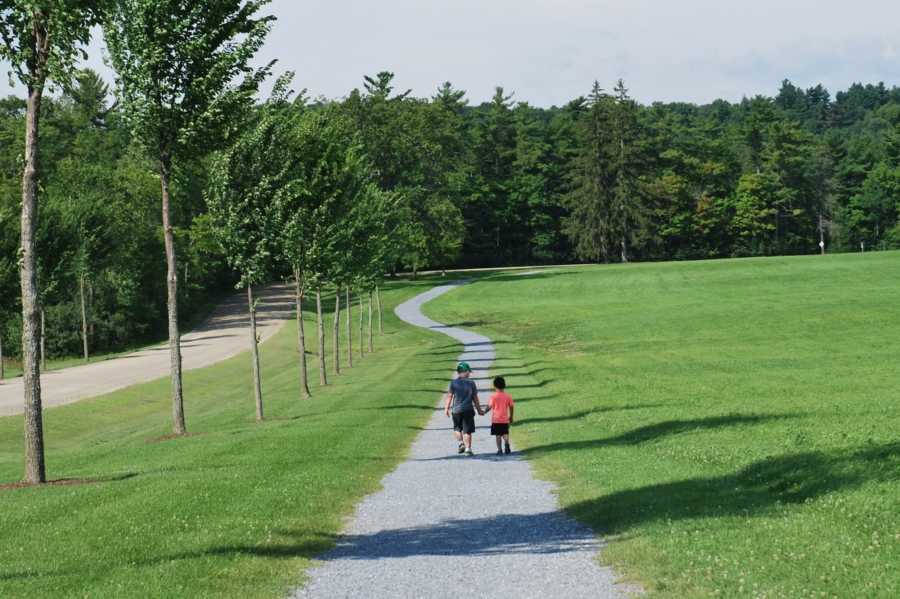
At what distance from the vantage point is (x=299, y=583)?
1049cm

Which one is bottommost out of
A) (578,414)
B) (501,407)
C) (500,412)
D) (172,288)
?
(578,414)

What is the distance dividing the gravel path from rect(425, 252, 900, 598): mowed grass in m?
0.56

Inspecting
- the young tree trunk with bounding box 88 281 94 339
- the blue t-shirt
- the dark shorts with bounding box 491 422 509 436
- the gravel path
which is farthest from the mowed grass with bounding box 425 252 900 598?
the young tree trunk with bounding box 88 281 94 339

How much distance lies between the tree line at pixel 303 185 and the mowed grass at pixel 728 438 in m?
10.6

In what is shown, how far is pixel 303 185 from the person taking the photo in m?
35.7

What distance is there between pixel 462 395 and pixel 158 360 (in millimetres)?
51383

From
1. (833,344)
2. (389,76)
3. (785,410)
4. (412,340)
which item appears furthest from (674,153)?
(785,410)

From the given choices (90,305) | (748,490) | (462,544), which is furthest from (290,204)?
(90,305)

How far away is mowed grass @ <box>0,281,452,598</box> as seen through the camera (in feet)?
34.7

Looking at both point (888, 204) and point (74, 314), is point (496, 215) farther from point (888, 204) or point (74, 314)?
point (74, 314)

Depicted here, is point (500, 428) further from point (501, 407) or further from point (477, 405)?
point (477, 405)

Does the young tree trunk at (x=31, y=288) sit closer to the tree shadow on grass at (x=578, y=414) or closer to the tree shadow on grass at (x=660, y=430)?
the tree shadow on grass at (x=660, y=430)

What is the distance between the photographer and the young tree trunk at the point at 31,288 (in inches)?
740

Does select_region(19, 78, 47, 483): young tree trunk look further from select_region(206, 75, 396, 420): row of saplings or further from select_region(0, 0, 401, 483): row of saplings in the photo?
select_region(206, 75, 396, 420): row of saplings
